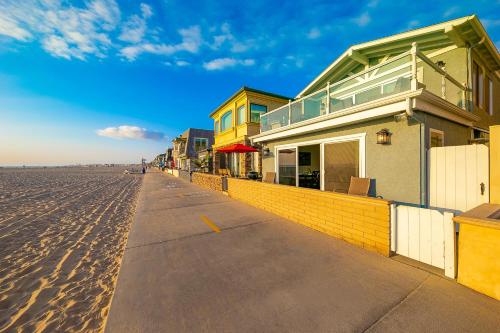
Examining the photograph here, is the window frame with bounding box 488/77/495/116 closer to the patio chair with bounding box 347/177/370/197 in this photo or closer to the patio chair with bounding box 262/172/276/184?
the patio chair with bounding box 347/177/370/197

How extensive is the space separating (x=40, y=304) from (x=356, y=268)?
4907mm

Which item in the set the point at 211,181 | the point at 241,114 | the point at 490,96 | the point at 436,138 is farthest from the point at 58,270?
the point at 490,96

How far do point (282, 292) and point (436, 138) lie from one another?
20.0 feet

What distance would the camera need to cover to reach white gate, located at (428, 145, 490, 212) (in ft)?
13.8

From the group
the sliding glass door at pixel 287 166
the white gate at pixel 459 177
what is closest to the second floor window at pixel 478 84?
the white gate at pixel 459 177

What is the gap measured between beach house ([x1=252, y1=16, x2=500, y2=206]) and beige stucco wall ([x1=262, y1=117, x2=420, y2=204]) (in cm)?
2

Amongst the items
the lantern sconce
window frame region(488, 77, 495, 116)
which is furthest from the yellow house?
window frame region(488, 77, 495, 116)

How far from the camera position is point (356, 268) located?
326cm

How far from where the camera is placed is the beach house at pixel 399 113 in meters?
4.86

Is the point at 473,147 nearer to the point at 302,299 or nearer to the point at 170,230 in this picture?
the point at 302,299

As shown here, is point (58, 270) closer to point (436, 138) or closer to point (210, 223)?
point (210, 223)

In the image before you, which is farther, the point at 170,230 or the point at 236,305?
the point at 170,230

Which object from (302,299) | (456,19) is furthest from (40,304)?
(456,19)

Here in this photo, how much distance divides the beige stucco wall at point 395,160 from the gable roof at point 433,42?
4.62 metres
